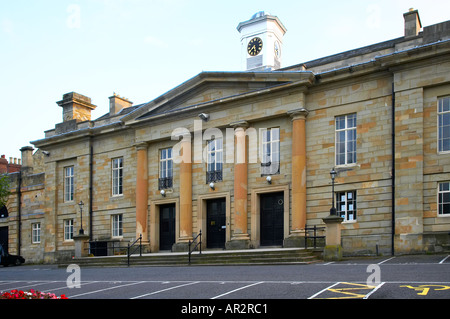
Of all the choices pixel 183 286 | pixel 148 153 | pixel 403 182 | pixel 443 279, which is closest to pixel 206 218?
pixel 148 153

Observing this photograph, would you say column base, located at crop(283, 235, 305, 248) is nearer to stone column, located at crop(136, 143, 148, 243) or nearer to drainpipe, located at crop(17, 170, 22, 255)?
stone column, located at crop(136, 143, 148, 243)

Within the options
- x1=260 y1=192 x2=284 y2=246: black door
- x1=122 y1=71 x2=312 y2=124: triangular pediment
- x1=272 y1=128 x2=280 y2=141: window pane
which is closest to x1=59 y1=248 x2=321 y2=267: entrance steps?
x1=260 y1=192 x2=284 y2=246: black door

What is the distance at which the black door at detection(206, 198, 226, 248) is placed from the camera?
2781 cm

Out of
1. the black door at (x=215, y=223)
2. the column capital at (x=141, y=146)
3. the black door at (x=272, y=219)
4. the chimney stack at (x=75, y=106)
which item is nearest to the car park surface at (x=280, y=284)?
the black door at (x=272, y=219)

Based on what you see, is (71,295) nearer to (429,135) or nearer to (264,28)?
(429,135)

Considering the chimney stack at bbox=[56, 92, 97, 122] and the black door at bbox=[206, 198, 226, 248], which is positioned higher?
the chimney stack at bbox=[56, 92, 97, 122]

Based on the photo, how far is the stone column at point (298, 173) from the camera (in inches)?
957

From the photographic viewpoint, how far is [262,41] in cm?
5553

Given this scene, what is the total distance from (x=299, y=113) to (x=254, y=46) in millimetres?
32503

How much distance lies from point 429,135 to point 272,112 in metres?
7.39

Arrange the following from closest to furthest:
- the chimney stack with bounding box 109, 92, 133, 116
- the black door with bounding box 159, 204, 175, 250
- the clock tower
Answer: the black door with bounding box 159, 204, 175, 250 → the chimney stack with bounding box 109, 92, 133, 116 → the clock tower

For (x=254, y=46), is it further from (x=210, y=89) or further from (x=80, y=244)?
(x=80, y=244)

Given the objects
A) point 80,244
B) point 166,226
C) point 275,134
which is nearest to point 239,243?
Result: point 275,134

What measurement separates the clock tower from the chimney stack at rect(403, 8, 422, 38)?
101 feet
